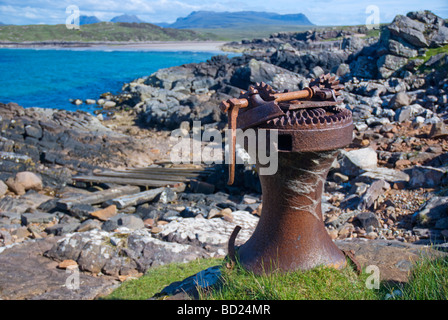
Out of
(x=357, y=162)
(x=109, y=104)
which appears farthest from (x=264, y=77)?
(x=357, y=162)

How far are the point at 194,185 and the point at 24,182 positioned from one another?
3935 mm

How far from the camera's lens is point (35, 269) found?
454 centimetres

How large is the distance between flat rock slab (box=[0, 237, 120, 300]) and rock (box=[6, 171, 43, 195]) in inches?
162

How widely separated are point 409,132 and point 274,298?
8.91 meters

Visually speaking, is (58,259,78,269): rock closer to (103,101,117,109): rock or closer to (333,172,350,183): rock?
(333,172,350,183): rock

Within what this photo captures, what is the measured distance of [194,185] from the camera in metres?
8.80

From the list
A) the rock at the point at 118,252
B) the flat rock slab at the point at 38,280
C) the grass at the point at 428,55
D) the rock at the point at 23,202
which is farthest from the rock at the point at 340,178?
the grass at the point at 428,55

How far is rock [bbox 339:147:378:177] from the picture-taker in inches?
296

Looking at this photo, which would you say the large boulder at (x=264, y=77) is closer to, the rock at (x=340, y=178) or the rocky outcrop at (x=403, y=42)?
the rocky outcrop at (x=403, y=42)

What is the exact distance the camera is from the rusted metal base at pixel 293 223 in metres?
2.44

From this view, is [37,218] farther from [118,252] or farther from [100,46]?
[100,46]

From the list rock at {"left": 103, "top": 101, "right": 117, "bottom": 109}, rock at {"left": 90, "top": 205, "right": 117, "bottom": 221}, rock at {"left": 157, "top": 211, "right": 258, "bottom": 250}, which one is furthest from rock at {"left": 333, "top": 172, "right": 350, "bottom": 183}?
rock at {"left": 103, "top": 101, "right": 117, "bottom": 109}

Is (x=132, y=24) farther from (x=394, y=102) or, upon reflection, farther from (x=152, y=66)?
(x=394, y=102)
